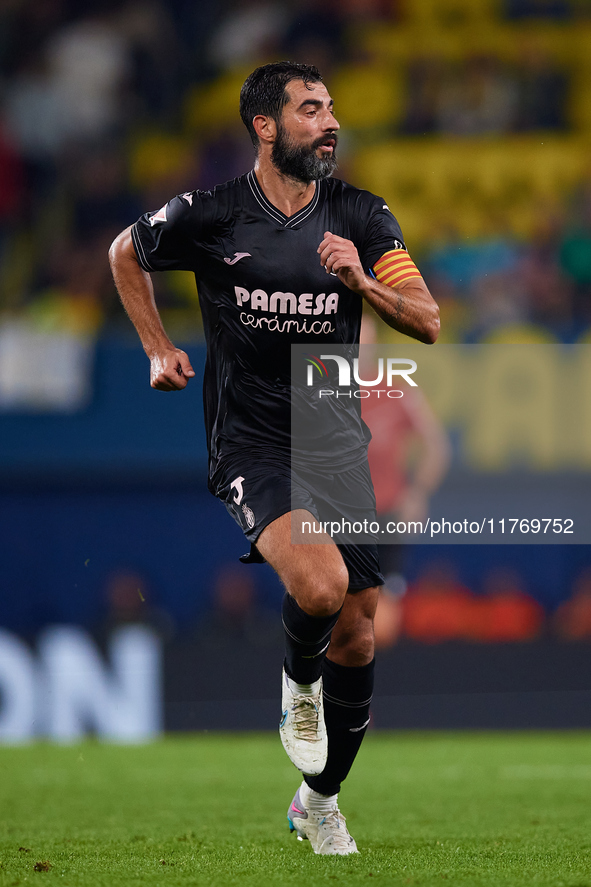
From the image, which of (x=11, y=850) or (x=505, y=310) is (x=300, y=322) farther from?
(x=505, y=310)

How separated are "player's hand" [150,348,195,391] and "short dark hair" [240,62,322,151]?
0.82m

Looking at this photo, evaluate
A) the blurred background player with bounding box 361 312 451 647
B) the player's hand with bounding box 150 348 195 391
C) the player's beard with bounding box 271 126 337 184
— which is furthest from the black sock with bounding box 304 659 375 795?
the blurred background player with bounding box 361 312 451 647

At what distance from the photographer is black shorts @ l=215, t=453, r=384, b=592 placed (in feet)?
12.9

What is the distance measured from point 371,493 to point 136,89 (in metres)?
9.17

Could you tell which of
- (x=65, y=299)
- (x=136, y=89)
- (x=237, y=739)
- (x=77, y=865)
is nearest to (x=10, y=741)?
(x=237, y=739)

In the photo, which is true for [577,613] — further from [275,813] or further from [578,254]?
[275,813]

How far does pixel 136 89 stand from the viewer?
12367 millimetres

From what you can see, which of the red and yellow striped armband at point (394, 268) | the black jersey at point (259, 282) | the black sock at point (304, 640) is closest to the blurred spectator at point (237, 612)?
the black jersey at point (259, 282)

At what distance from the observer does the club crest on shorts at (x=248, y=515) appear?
155 inches

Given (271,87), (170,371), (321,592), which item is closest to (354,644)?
(321,592)

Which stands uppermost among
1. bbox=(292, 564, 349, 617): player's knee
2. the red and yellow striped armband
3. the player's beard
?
the player's beard

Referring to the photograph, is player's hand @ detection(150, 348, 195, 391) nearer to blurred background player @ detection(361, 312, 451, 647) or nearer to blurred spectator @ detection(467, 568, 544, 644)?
blurred background player @ detection(361, 312, 451, 647)

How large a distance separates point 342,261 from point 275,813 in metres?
2.67

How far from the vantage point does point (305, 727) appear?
13.0 feet
